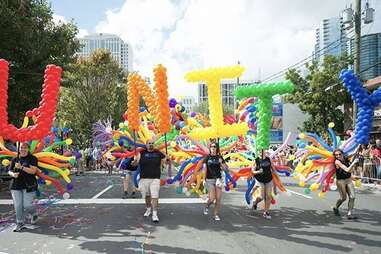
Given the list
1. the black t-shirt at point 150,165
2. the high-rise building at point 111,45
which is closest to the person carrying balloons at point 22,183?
the black t-shirt at point 150,165

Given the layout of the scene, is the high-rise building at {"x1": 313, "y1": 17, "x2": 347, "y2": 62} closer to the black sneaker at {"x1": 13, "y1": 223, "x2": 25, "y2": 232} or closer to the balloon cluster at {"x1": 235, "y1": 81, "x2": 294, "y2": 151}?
the balloon cluster at {"x1": 235, "y1": 81, "x2": 294, "y2": 151}

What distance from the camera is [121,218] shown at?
929 centimetres

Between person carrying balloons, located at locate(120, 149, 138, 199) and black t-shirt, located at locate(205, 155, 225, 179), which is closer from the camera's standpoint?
black t-shirt, located at locate(205, 155, 225, 179)

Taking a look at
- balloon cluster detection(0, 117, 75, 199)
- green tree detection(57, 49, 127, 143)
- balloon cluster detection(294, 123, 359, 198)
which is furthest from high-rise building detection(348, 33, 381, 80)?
green tree detection(57, 49, 127, 143)

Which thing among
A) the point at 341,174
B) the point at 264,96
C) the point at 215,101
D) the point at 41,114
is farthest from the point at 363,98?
the point at 41,114

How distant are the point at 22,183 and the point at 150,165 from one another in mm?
2392

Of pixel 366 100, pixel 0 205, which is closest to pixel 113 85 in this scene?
pixel 0 205

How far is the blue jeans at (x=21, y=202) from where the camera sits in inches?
320

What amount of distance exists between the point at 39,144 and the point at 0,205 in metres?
2.97

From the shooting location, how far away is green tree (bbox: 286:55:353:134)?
1172 inches

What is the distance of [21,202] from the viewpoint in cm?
820

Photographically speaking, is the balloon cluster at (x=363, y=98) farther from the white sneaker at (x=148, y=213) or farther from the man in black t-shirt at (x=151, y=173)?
the white sneaker at (x=148, y=213)

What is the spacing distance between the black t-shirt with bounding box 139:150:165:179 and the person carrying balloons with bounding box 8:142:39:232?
6.56ft

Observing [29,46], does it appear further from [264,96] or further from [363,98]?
[363,98]
